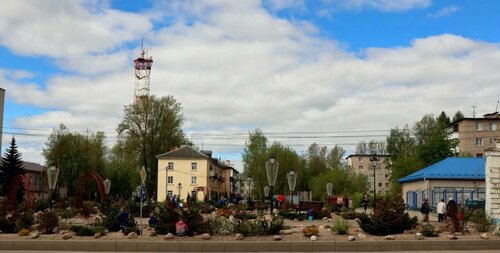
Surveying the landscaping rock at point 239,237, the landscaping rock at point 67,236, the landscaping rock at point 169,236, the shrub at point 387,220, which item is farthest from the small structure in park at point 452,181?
the landscaping rock at point 67,236

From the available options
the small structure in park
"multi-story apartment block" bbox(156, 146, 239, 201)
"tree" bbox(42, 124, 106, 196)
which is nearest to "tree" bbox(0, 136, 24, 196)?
"tree" bbox(42, 124, 106, 196)

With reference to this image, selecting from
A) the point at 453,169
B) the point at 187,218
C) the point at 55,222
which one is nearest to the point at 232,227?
the point at 187,218

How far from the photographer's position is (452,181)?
50.6 m

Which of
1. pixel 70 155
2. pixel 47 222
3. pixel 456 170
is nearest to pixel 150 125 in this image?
pixel 70 155

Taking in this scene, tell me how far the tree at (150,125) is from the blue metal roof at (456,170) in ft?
111

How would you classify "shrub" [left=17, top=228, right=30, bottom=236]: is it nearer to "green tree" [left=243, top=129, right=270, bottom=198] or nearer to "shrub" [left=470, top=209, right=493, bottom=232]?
"shrub" [left=470, top=209, right=493, bottom=232]

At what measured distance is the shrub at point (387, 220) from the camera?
813 inches

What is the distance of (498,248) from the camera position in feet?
61.4

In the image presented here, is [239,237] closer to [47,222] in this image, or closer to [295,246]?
[295,246]

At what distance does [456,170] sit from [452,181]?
65.2 inches

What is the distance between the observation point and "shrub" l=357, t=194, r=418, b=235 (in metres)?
20.7

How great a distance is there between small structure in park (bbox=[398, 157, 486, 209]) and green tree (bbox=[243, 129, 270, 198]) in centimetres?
3416

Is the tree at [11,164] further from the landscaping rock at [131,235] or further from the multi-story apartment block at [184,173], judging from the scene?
the landscaping rock at [131,235]

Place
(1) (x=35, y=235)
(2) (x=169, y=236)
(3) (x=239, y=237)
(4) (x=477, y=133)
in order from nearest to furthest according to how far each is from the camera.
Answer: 1. (3) (x=239, y=237)
2. (2) (x=169, y=236)
3. (1) (x=35, y=235)
4. (4) (x=477, y=133)
